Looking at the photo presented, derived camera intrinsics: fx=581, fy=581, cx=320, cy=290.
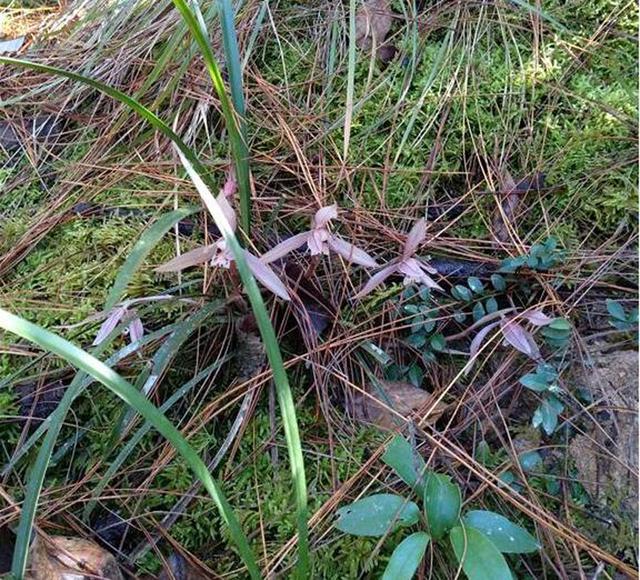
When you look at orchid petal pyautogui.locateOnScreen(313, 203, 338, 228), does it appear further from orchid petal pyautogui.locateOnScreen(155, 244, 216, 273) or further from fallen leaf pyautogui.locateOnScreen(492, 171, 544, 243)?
fallen leaf pyautogui.locateOnScreen(492, 171, 544, 243)

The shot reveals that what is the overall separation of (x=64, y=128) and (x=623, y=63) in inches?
48.3

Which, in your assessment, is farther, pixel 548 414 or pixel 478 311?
pixel 478 311

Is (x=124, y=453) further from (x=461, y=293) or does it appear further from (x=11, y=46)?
(x=11, y=46)

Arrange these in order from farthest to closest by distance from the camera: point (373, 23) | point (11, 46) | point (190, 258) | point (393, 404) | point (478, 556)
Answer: point (11, 46) → point (373, 23) → point (393, 404) → point (190, 258) → point (478, 556)

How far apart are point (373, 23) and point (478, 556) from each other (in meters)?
1.11

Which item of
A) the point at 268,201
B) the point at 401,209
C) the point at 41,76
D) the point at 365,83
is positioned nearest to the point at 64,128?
the point at 41,76

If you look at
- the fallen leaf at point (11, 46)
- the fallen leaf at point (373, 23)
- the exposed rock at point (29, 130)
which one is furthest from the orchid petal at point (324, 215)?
the fallen leaf at point (11, 46)

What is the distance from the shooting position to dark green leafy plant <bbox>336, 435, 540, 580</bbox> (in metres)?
0.68

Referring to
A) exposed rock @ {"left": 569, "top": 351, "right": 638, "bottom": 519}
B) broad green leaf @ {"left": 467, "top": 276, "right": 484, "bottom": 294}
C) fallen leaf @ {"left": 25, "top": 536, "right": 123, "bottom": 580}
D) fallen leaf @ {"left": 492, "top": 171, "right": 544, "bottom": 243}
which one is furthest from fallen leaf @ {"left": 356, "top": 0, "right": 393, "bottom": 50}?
fallen leaf @ {"left": 25, "top": 536, "right": 123, "bottom": 580}

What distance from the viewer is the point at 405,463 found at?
77 cm

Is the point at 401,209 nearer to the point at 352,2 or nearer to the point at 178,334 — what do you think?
the point at 352,2

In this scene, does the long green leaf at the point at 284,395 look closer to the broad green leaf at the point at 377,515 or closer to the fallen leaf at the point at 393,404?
the broad green leaf at the point at 377,515

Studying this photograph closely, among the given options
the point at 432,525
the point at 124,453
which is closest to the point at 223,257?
the point at 124,453

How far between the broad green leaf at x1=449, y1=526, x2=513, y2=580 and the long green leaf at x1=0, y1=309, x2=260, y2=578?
247mm
